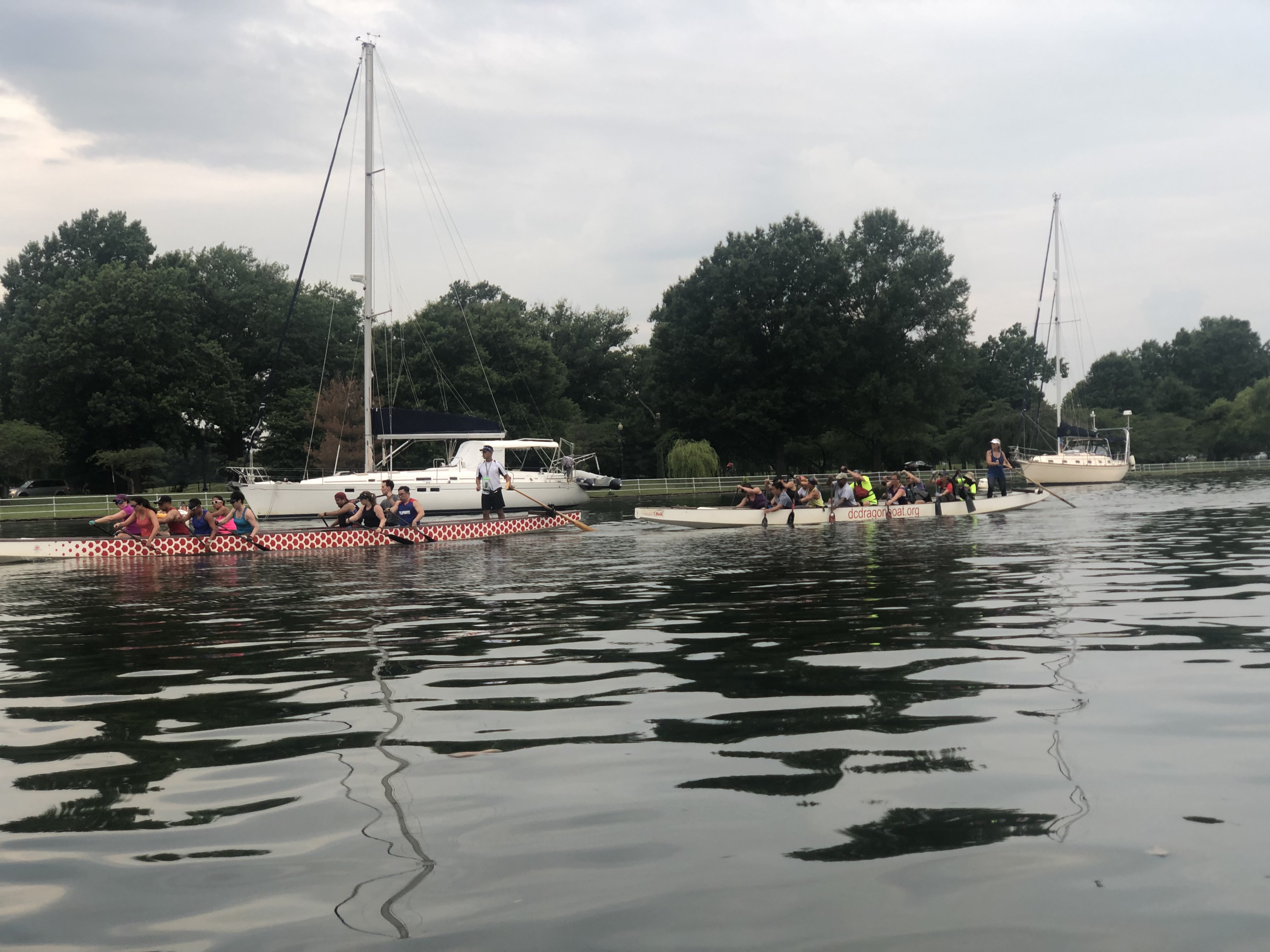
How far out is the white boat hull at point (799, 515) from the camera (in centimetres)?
2869

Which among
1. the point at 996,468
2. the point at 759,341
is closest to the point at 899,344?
the point at 759,341

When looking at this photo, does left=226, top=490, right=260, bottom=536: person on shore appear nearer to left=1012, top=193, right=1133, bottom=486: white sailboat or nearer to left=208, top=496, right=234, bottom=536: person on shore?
left=208, top=496, right=234, bottom=536: person on shore

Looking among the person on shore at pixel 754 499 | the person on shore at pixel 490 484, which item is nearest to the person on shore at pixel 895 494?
the person on shore at pixel 754 499

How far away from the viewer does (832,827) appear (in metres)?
4.55

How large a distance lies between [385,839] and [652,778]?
136cm

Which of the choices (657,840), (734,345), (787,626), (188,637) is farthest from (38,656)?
(734,345)

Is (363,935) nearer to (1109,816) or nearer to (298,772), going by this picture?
(298,772)

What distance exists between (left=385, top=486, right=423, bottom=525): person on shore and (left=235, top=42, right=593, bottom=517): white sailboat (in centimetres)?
751

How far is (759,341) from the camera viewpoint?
6794cm

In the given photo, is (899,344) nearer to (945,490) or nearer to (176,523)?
(945,490)

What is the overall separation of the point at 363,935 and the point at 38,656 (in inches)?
307

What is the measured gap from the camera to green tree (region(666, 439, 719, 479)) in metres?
61.7

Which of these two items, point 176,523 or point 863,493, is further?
point 863,493

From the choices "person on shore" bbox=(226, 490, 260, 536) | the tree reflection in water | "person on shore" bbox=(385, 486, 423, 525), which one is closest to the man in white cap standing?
"person on shore" bbox=(385, 486, 423, 525)
